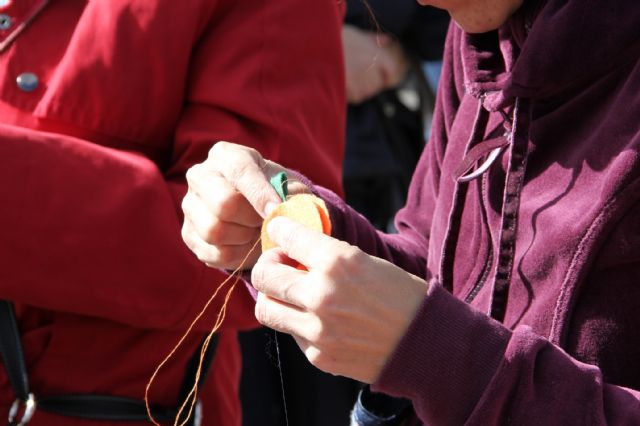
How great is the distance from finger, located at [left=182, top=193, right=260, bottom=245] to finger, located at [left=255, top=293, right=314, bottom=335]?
239 millimetres

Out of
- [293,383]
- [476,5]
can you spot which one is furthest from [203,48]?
[293,383]

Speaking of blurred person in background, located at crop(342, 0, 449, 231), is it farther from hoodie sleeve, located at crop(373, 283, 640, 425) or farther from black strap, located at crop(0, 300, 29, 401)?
hoodie sleeve, located at crop(373, 283, 640, 425)

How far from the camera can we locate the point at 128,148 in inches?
65.7

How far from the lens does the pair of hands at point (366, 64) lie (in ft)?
10.1

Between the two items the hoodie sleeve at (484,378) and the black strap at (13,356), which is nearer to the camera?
the hoodie sleeve at (484,378)

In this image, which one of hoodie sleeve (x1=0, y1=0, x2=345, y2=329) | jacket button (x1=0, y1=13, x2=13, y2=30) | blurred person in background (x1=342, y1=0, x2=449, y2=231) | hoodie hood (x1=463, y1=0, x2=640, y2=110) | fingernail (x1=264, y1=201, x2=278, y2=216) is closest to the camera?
hoodie hood (x1=463, y1=0, x2=640, y2=110)

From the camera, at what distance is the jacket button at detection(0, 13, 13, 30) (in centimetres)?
162

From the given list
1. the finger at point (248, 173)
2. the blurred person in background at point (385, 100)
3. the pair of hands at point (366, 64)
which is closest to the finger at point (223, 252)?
the finger at point (248, 173)

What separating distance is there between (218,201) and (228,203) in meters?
0.02

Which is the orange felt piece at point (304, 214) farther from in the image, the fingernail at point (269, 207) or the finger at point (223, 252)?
the finger at point (223, 252)

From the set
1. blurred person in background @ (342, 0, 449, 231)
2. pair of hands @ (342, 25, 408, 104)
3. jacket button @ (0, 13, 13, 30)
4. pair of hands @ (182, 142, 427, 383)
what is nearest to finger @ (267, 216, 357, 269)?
pair of hands @ (182, 142, 427, 383)

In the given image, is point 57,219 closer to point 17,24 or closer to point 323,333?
point 17,24

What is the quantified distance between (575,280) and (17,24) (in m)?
1.07

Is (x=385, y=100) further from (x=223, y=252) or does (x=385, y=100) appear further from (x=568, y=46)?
(x=568, y=46)
